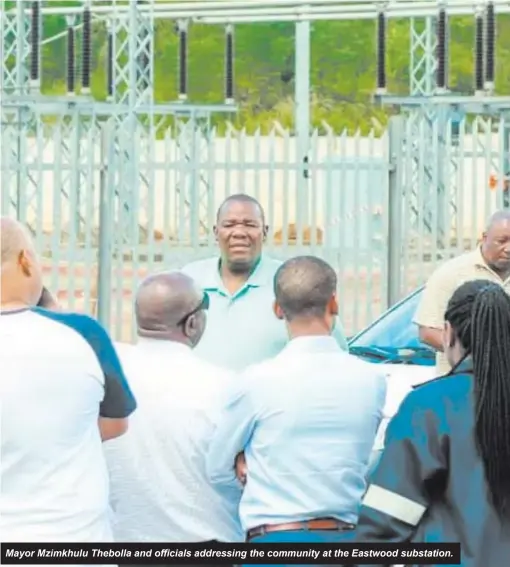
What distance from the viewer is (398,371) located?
23.3ft

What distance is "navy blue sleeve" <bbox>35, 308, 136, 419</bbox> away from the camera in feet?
13.1

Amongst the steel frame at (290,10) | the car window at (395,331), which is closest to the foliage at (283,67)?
the steel frame at (290,10)

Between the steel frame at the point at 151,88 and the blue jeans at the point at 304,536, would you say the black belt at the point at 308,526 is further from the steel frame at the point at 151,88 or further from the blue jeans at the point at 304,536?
the steel frame at the point at 151,88

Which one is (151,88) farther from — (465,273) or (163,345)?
(163,345)

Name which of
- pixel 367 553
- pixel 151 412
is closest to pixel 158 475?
pixel 151 412

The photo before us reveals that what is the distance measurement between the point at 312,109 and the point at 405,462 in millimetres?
30078

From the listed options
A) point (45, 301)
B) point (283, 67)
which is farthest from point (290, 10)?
point (283, 67)

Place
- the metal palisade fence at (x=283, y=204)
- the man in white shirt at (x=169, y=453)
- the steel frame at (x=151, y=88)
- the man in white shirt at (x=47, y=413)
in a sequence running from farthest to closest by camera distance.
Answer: the steel frame at (x=151, y=88)
the metal palisade fence at (x=283, y=204)
the man in white shirt at (x=169, y=453)
the man in white shirt at (x=47, y=413)

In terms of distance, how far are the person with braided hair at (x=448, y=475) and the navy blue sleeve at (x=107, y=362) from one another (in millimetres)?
842

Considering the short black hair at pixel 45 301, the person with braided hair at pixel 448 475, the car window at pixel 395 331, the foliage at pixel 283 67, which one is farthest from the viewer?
the foliage at pixel 283 67

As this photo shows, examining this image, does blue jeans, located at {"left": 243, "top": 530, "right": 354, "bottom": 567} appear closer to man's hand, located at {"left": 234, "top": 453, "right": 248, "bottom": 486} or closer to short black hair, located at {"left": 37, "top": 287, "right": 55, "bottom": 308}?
man's hand, located at {"left": 234, "top": 453, "right": 248, "bottom": 486}

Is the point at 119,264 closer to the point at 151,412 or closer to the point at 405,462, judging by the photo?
the point at 151,412

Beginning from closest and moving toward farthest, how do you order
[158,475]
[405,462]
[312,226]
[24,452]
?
[405,462], [24,452], [158,475], [312,226]

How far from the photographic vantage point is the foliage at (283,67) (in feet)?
105
